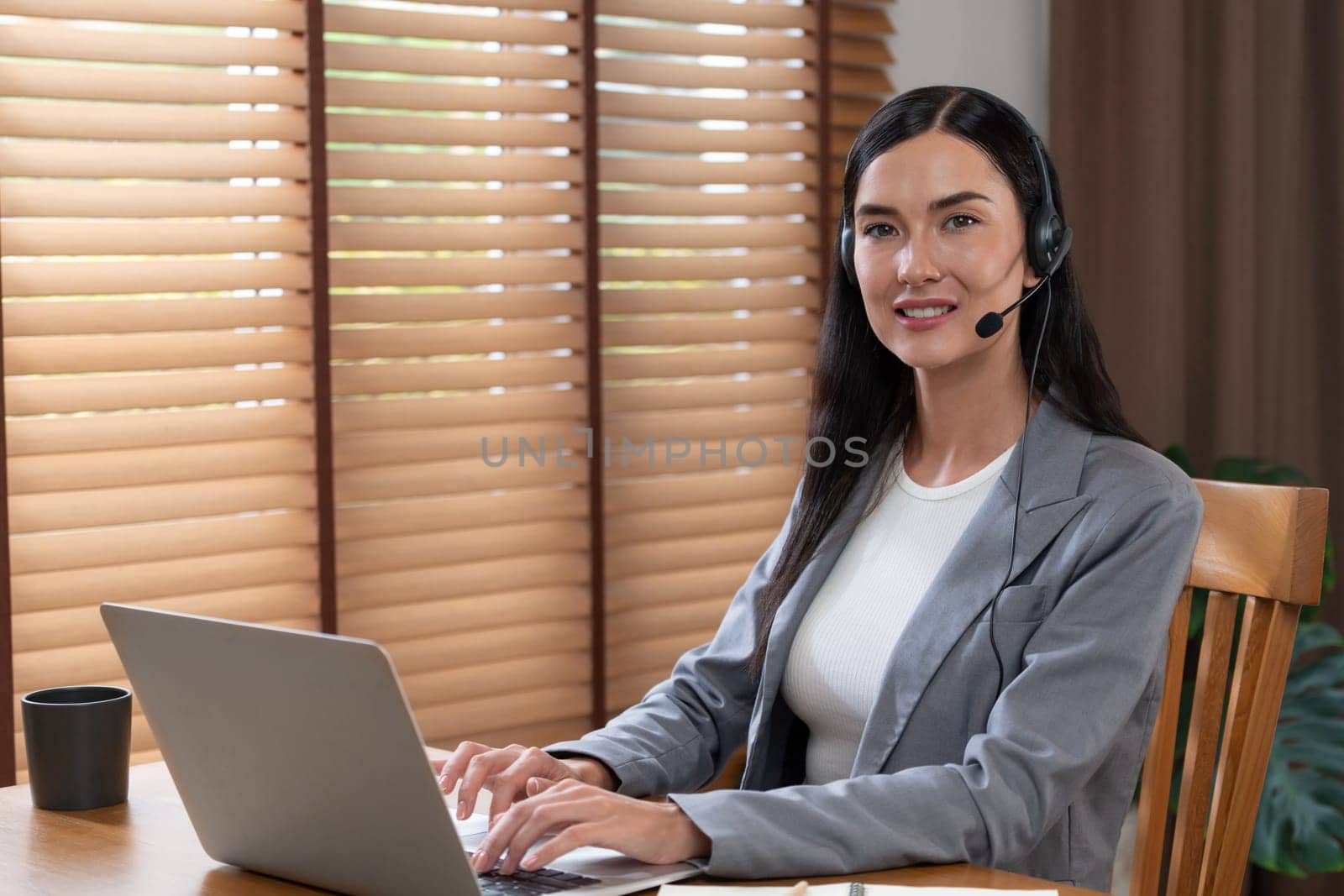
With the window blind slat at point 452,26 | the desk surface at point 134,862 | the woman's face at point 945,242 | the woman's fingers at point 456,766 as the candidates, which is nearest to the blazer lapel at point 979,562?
the woman's face at point 945,242

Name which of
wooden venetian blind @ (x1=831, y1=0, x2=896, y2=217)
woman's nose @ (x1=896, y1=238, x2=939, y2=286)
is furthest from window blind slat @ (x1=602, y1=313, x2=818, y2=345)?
woman's nose @ (x1=896, y1=238, x2=939, y2=286)

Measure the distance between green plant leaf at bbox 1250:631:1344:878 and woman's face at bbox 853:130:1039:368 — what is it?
1.58 m

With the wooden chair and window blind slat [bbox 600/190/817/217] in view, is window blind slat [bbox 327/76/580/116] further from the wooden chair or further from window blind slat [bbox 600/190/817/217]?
the wooden chair

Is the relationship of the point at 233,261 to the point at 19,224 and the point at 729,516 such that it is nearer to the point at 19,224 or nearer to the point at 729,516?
the point at 19,224

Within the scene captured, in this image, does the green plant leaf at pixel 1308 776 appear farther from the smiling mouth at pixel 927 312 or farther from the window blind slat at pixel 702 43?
the smiling mouth at pixel 927 312

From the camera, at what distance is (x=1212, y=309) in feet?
10.7

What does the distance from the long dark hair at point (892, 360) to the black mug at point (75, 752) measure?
0.66m

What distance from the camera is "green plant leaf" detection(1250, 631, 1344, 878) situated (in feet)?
8.97

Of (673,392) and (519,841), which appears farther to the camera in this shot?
(673,392)

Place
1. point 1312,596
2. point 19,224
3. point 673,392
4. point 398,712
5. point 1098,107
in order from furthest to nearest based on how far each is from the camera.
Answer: point 1098,107 → point 673,392 → point 19,224 → point 1312,596 → point 398,712

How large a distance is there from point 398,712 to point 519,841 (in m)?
0.20

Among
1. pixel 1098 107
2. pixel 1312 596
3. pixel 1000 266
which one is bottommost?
pixel 1312 596

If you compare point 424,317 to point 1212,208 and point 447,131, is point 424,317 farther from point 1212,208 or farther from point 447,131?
point 1212,208

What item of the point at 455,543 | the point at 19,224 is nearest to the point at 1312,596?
the point at 455,543
